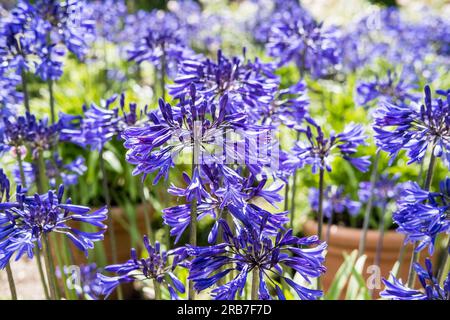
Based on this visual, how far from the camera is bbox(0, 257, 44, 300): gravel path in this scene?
518 cm

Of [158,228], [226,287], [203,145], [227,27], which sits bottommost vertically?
[158,228]

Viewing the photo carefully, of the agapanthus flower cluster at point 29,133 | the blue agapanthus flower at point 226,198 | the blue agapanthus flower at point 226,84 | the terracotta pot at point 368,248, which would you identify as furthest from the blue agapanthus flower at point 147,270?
the terracotta pot at point 368,248

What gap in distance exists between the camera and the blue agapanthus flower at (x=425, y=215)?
6.47 ft

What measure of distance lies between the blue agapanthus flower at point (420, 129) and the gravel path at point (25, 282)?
12.4 ft

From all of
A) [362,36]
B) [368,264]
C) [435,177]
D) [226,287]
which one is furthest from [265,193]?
[362,36]

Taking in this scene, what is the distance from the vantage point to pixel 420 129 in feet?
7.17

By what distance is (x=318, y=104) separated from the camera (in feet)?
21.0

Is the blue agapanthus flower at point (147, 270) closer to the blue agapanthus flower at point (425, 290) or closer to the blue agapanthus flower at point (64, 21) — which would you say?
the blue agapanthus flower at point (425, 290)

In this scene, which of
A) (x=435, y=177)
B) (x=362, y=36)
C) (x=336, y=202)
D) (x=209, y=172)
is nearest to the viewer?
(x=209, y=172)

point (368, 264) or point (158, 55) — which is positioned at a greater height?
point (158, 55)

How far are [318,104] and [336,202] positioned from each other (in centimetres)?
237

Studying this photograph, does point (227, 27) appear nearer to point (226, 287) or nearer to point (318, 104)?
point (318, 104)

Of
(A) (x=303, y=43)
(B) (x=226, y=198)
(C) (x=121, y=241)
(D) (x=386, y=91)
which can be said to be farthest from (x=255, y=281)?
(C) (x=121, y=241)

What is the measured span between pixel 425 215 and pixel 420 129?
0.36 meters
